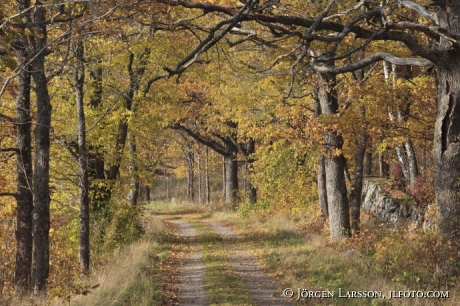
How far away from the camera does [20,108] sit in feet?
36.0

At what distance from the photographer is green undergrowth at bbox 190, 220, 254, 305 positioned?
9930 millimetres

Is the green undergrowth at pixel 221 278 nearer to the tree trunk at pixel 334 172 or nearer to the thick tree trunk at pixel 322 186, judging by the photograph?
the tree trunk at pixel 334 172

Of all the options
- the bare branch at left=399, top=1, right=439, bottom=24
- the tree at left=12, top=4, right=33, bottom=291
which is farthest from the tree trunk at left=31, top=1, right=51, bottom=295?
the bare branch at left=399, top=1, right=439, bottom=24

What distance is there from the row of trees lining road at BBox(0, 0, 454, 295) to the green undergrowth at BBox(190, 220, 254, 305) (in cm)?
334

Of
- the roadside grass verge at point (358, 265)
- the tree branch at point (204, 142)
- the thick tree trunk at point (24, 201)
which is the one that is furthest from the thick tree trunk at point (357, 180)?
the tree branch at point (204, 142)

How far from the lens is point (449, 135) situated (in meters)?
9.18

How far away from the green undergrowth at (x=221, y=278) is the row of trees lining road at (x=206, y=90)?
3.34m

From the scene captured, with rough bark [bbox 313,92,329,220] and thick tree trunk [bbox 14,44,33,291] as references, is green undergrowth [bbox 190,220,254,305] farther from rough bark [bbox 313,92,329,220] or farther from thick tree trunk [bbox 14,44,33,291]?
rough bark [bbox 313,92,329,220]

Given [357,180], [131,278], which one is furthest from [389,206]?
[131,278]

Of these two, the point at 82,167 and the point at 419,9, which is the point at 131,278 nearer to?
the point at 82,167

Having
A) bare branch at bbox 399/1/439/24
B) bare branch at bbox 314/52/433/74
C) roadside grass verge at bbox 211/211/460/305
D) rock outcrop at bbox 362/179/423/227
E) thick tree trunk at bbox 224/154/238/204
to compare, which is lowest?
roadside grass verge at bbox 211/211/460/305

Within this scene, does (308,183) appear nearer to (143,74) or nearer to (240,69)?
(240,69)

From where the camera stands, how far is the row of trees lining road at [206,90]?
8.95 m

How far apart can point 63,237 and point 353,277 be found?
10597 millimetres
